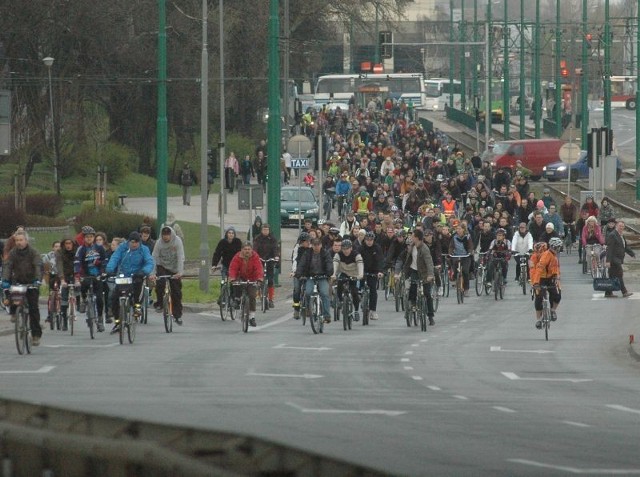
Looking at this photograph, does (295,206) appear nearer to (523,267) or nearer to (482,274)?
(482,274)

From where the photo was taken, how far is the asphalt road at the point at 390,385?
1258 cm

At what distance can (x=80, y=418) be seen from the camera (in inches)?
297

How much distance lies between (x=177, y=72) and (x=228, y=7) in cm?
516

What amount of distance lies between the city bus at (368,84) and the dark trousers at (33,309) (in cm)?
8132

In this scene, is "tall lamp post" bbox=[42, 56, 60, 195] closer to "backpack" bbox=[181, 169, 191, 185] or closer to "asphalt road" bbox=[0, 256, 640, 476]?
"backpack" bbox=[181, 169, 191, 185]

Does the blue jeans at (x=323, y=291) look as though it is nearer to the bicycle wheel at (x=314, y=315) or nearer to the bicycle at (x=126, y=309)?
the bicycle wheel at (x=314, y=315)

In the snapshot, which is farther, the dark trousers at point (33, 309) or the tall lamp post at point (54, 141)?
the tall lamp post at point (54, 141)

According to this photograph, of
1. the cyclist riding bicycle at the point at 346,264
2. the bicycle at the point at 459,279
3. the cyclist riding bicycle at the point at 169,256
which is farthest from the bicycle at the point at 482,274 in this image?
the cyclist riding bicycle at the point at 169,256

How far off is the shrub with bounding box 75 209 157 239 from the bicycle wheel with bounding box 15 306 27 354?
26142mm

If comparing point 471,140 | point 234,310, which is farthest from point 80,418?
point 471,140

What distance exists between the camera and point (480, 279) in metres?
39.7

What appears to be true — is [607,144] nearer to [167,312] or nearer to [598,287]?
[598,287]

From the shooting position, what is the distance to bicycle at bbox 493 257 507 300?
37.7 metres

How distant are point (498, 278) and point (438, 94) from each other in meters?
101
